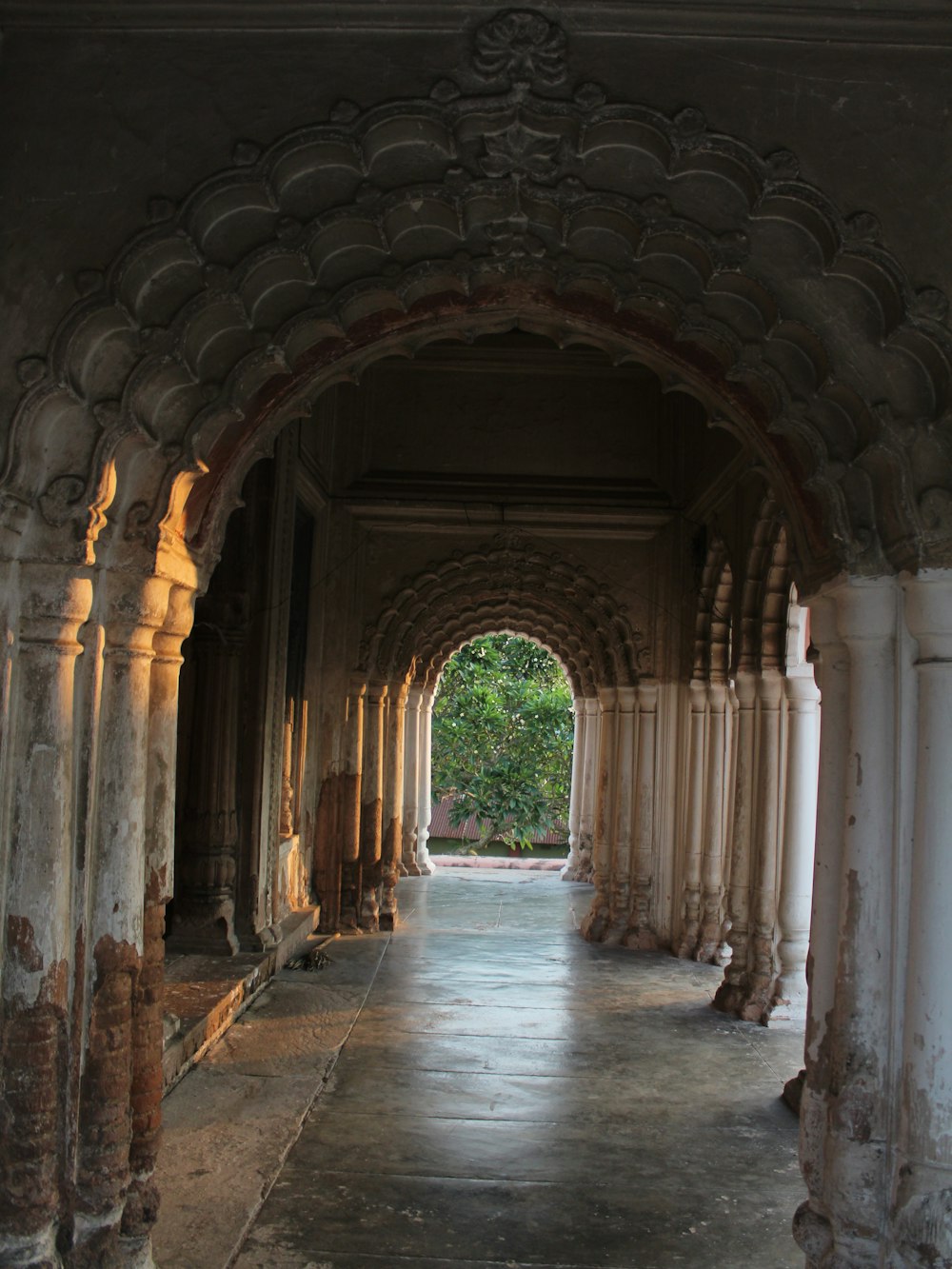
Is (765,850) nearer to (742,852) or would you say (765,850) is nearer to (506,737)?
(742,852)

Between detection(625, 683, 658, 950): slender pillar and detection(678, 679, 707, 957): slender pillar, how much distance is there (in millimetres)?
588

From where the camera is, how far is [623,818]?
40.8 feet

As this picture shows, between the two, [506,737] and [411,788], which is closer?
[411,788]

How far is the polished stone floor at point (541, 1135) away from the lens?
15.2ft

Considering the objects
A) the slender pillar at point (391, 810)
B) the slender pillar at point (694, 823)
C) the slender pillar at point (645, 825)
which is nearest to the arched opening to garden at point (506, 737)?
the slender pillar at point (391, 810)

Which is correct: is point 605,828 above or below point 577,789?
below

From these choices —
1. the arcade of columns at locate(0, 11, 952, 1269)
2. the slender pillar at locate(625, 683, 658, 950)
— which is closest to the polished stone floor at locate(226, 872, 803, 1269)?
the arcade of columns at locate(0, 11, 952, 1269)

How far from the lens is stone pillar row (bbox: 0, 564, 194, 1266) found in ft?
12.4

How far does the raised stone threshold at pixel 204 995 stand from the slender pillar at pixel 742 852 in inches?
135

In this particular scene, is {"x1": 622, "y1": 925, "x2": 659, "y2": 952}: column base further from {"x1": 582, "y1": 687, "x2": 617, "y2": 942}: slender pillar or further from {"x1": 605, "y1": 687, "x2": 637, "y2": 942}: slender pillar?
{"x1": 582, "y1": 687, "x2": 617, "y2": 942}: slender pillar

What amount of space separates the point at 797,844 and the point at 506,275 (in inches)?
202

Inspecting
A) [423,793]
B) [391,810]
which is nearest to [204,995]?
[391,810]

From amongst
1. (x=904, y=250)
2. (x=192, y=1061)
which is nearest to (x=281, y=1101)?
(x=192, y=1061)

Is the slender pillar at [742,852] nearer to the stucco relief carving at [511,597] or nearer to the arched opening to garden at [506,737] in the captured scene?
the stucco relief carving at [511,597]
